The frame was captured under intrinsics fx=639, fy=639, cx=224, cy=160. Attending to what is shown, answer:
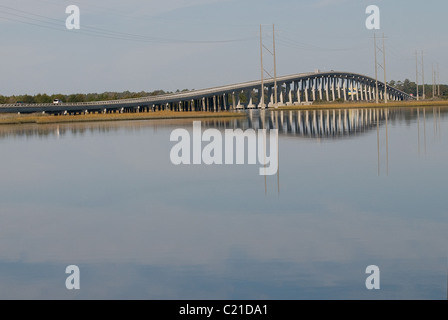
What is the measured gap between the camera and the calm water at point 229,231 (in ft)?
28.2

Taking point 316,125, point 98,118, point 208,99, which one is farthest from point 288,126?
point 208,99

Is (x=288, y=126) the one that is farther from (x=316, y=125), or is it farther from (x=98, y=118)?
(x=98, y=118)

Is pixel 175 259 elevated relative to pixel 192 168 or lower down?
lower down

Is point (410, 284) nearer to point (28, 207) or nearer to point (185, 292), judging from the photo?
point (185, 292)

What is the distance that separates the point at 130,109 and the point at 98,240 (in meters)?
99.8

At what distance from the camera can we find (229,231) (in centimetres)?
1177

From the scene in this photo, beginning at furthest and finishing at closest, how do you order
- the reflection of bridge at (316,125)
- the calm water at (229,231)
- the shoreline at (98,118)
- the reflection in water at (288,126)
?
1. the shoreline at (98,118)
2. the reflection in water at (288,126)
3. the reflection of bridge at (316,125)
4. the calm water at (229,231)

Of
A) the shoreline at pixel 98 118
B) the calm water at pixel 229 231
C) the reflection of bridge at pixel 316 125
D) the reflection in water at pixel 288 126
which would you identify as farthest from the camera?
the shoreline at pixel 98 118

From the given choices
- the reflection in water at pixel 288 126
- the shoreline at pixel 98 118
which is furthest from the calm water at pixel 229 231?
the shoreline at pixel 98 118

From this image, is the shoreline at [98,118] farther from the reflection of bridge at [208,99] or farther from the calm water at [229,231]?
the calm water at [229,231]

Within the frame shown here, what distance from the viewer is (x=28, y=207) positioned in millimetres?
15438

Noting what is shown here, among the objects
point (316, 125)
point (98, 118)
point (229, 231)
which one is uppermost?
point (98, 118)

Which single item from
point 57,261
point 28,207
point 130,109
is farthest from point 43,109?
point 57,261
